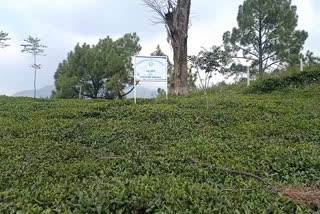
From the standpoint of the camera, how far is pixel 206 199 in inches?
116

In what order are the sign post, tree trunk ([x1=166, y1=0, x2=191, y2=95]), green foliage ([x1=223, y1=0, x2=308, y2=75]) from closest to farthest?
the sign post → tree trunk ([x1=166, y1=0, x2=191, y2=95]) → green foliage ([x1=223, y1=0, x2=308, y2=75])

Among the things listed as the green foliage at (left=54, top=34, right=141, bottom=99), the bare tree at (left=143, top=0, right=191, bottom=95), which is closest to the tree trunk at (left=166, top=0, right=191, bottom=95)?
the bare tree at (left=143, top=0, right=191, bottom=95)

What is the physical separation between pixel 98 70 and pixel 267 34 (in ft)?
35.7

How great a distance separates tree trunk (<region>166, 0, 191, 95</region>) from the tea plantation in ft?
14.3

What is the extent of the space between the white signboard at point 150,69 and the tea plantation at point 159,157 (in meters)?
0.98

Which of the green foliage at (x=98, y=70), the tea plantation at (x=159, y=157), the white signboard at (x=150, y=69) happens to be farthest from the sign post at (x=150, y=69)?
the green foliage at (x=98, y=70)

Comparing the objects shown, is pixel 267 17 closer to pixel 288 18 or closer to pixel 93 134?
pixel 288 18

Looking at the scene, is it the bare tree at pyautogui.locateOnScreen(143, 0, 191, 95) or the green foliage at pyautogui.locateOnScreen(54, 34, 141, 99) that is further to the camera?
the green foliage at pyautogui.locateOnScreen(54, 34, 141, 99)

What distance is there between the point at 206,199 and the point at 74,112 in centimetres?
539

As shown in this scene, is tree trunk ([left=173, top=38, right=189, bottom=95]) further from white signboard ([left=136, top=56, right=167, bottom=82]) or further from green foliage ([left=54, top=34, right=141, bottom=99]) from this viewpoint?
green foliage ([left=54, top=34, right=141, bottom=99])

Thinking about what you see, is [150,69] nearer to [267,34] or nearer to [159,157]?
[159,157]

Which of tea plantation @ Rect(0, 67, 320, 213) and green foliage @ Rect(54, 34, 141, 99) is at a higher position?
green foliage @ Rect(54, 34, 141, 99)

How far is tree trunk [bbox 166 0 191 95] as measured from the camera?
42.4 ft

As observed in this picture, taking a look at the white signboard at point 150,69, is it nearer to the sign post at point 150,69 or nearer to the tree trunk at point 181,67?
the sign post at point 150,69
